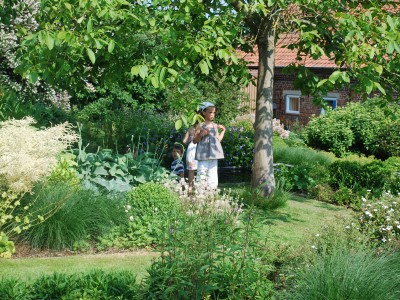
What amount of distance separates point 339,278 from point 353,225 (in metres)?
1.90

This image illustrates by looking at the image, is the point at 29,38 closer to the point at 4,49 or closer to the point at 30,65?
the point at 30,65

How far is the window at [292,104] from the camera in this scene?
24.4 metres

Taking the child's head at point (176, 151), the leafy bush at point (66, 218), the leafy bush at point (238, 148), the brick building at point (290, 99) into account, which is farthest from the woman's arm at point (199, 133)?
the brick building at point (290, 99)

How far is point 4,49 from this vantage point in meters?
16.0

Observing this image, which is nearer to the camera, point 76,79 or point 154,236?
point 154,236

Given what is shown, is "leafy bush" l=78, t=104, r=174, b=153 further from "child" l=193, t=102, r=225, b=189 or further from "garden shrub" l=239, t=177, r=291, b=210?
"child" l=193, t=102, r=225, b=189

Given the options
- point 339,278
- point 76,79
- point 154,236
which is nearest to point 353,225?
point 339,278

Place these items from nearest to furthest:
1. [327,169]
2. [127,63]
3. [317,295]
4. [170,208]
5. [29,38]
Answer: [317,295], [29,38], [170,208], [127,63], [327,169]

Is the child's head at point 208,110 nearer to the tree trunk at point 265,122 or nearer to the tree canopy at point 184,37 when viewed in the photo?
the tree canopy at point 184,37

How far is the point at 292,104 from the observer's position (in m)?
24.6

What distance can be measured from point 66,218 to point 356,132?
43.1 ft

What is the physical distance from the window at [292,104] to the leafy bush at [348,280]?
1970 cm

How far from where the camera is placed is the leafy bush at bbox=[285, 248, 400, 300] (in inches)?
176

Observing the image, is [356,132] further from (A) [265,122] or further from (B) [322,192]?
(A) [265,122]
